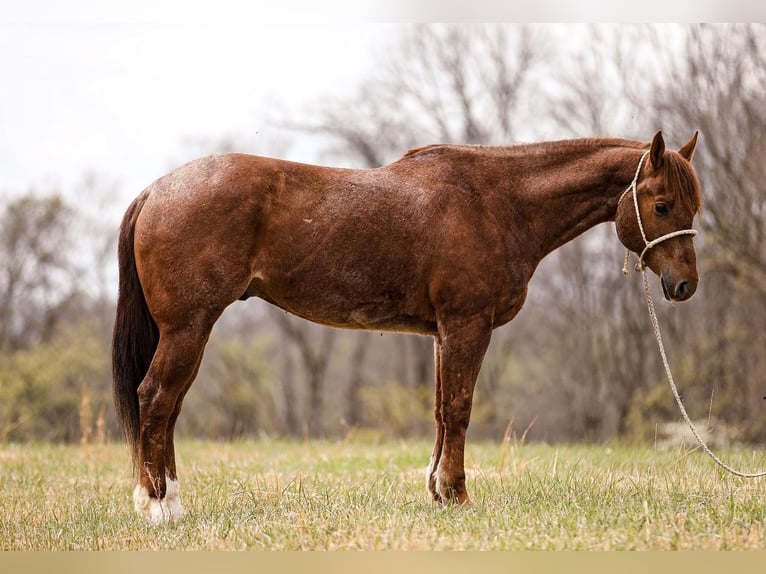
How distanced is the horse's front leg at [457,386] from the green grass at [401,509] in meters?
0.21

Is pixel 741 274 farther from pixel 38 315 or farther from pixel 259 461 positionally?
pixel 38 315

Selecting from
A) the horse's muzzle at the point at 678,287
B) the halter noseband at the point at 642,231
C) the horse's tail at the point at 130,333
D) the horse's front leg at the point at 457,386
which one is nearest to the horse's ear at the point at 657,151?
→ the halter noseband at the point at 642,231

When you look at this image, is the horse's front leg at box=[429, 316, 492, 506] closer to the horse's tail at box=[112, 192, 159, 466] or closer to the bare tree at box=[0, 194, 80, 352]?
the horse's tail at box=[112, 192, 159, 466]

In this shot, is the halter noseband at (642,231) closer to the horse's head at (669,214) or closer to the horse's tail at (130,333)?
the horse's head at (669,214)

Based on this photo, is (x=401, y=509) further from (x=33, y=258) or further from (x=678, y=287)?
(x=33, y=258)

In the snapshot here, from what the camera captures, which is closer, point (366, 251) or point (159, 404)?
point (159, 404)

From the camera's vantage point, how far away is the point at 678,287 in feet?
16.6

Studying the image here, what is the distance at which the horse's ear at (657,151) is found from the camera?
4.95 meters

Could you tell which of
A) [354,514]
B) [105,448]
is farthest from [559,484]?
[105,448]

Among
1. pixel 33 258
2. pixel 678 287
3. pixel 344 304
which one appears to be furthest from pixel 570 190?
pixel 33 258

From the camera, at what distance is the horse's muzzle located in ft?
16.6

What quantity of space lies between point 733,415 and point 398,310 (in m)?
12.2

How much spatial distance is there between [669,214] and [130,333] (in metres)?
3.71

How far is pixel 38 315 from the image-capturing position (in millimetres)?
22594
